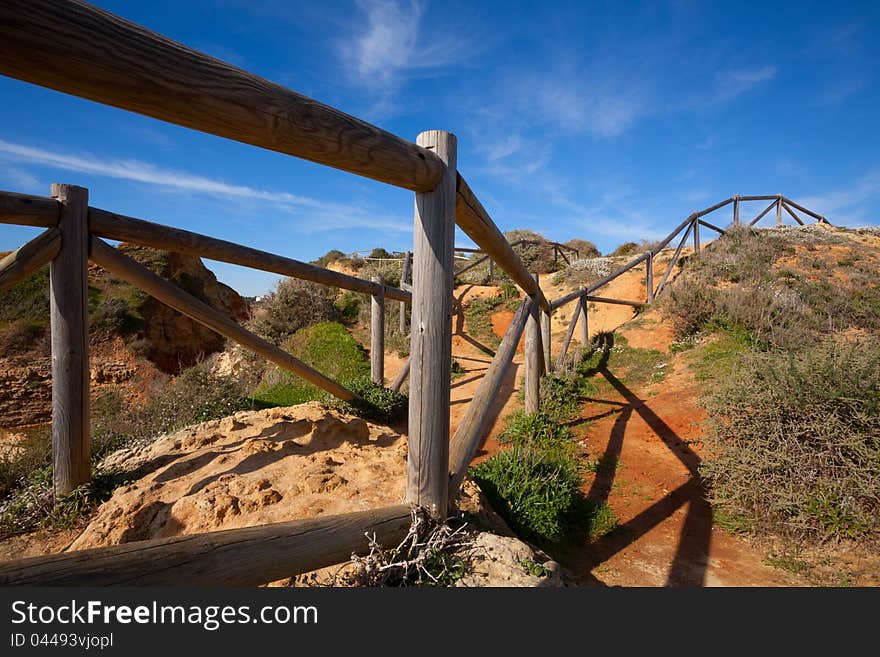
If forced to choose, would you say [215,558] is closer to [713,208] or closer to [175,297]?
[175,297]

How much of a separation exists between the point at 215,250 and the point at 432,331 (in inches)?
105

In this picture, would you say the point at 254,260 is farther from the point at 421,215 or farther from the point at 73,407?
the point at 421,215

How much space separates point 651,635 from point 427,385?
4.35 ft

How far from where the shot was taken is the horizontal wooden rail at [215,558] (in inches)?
43.7

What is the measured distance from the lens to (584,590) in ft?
5.71

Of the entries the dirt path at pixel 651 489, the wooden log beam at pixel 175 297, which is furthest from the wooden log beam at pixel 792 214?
the wooden log beam at pixel 175 297

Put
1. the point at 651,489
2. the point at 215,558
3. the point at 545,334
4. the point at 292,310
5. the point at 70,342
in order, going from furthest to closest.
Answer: the point at 292,310 → the point at 545,334 → the point at 651,489 → the point at 70,342 → the point at 215,558

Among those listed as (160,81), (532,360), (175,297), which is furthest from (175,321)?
(160,81)

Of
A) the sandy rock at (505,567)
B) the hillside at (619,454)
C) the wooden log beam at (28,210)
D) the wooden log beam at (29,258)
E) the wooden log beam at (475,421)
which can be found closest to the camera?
the sandy rock at (505,567)

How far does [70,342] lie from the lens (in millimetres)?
3129

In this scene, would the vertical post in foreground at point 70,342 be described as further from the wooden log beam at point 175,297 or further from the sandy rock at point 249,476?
the sandy rock at point 249,476

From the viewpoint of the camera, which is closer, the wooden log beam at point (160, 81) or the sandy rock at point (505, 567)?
the wooden log beam at point (160, 81)

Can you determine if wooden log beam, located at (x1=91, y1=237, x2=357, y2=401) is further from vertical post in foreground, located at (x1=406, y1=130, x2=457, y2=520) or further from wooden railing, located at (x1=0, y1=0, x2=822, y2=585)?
vertical post in foreground, located at (x1=406, y1=130, x2=457, y2=520)

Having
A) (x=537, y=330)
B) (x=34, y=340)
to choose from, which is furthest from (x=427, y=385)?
(x=34, y=340)
